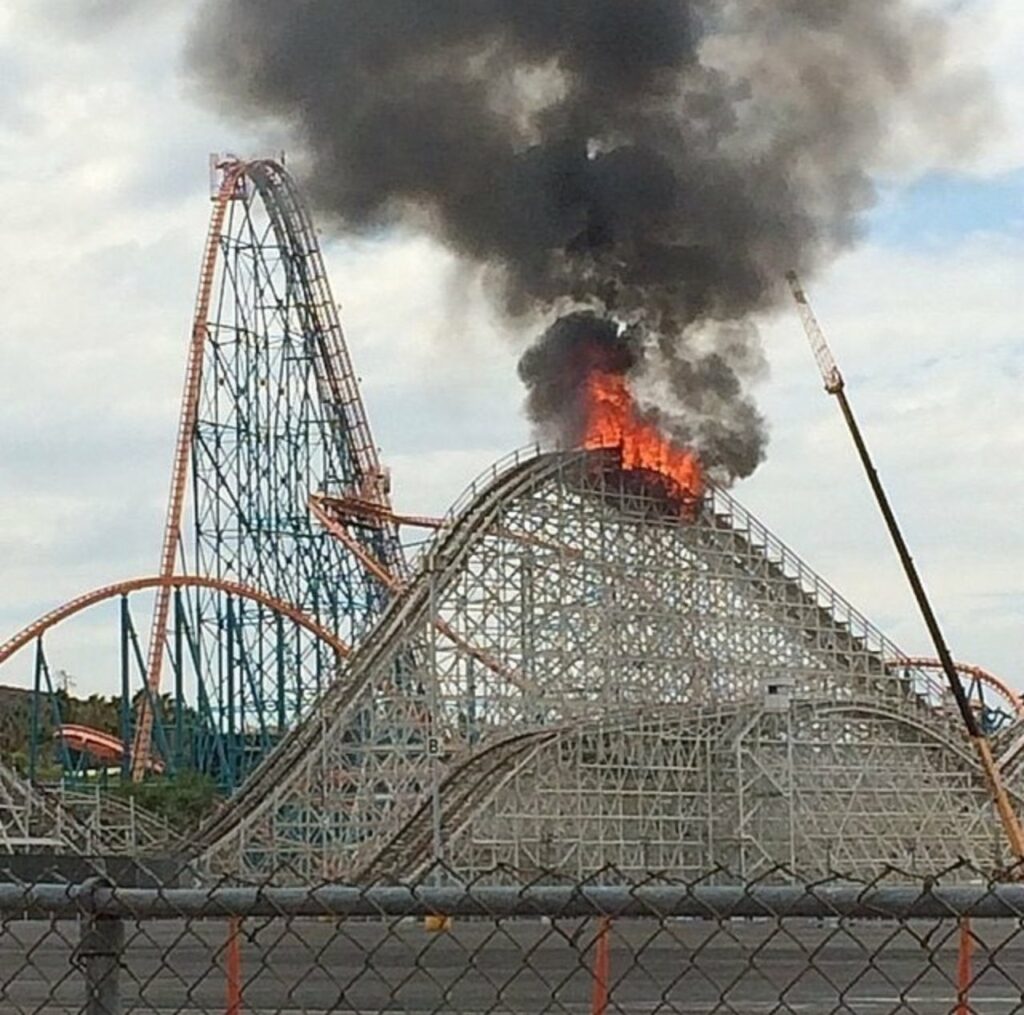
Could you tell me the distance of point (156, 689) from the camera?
56688 millimetres

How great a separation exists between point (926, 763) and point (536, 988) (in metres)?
29.3

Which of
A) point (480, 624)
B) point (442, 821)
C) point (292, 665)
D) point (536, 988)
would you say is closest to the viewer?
point (536, 988)

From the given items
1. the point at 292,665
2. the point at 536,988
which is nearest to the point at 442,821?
the point at 292,665

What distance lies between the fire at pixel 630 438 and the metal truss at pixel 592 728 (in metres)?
0.67

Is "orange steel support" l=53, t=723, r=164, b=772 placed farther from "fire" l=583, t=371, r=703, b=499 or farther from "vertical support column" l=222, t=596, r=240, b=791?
"fire" l=583, t=371, r=703, b=499

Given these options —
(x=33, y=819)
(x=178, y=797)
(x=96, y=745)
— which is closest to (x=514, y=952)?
(x=33, y=819)

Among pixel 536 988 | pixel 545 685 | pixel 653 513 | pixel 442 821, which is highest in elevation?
pixel 653 513

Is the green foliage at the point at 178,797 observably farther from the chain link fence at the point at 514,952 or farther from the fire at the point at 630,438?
the chain link fence at the point at 514,952

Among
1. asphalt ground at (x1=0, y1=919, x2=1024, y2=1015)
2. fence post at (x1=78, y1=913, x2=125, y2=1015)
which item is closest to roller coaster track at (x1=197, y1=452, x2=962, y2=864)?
asphalt ground at (x1=0, y1=919, x2=1024, y2=1015)

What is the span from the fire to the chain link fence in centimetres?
2040

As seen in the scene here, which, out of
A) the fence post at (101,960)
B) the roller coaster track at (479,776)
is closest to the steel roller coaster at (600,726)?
the roller coaster track at (479,776)

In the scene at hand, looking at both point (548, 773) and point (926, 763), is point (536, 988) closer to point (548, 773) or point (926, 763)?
point (548, 773)

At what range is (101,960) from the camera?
427cm

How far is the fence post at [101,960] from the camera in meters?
4.25
